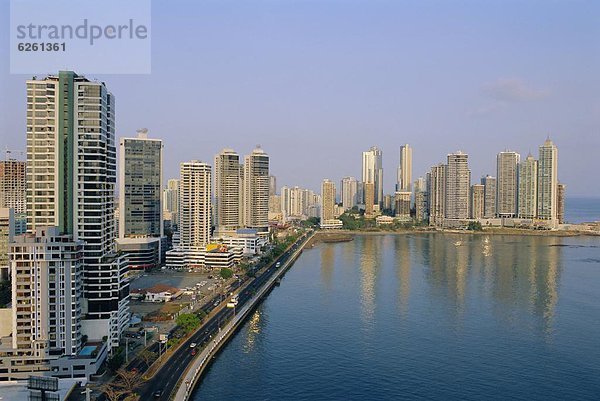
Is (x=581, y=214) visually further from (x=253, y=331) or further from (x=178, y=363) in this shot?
(x=178, y=363)

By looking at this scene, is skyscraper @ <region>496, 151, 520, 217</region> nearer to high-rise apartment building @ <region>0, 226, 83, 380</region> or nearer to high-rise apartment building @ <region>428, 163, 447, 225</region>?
high-rise apartment building @ <region>428, 163, 447, 225</region>

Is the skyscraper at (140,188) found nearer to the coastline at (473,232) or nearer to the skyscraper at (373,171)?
A: the coastline at (473,232)

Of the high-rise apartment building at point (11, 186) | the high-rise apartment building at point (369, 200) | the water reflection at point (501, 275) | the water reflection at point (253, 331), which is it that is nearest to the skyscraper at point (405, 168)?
the high-rise apartment building at point (369, 200)

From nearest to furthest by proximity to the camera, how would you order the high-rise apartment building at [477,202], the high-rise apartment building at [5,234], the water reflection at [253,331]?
1. the water reflection at [253,331]
2. the high-rise apartment building at [5,234]
3. the high-rise apartment building at [477,202]

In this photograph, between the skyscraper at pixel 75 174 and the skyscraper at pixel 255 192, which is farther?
the skyscraper at pixel 255 192

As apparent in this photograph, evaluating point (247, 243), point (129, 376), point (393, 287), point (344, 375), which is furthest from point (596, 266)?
point (129, 376)
